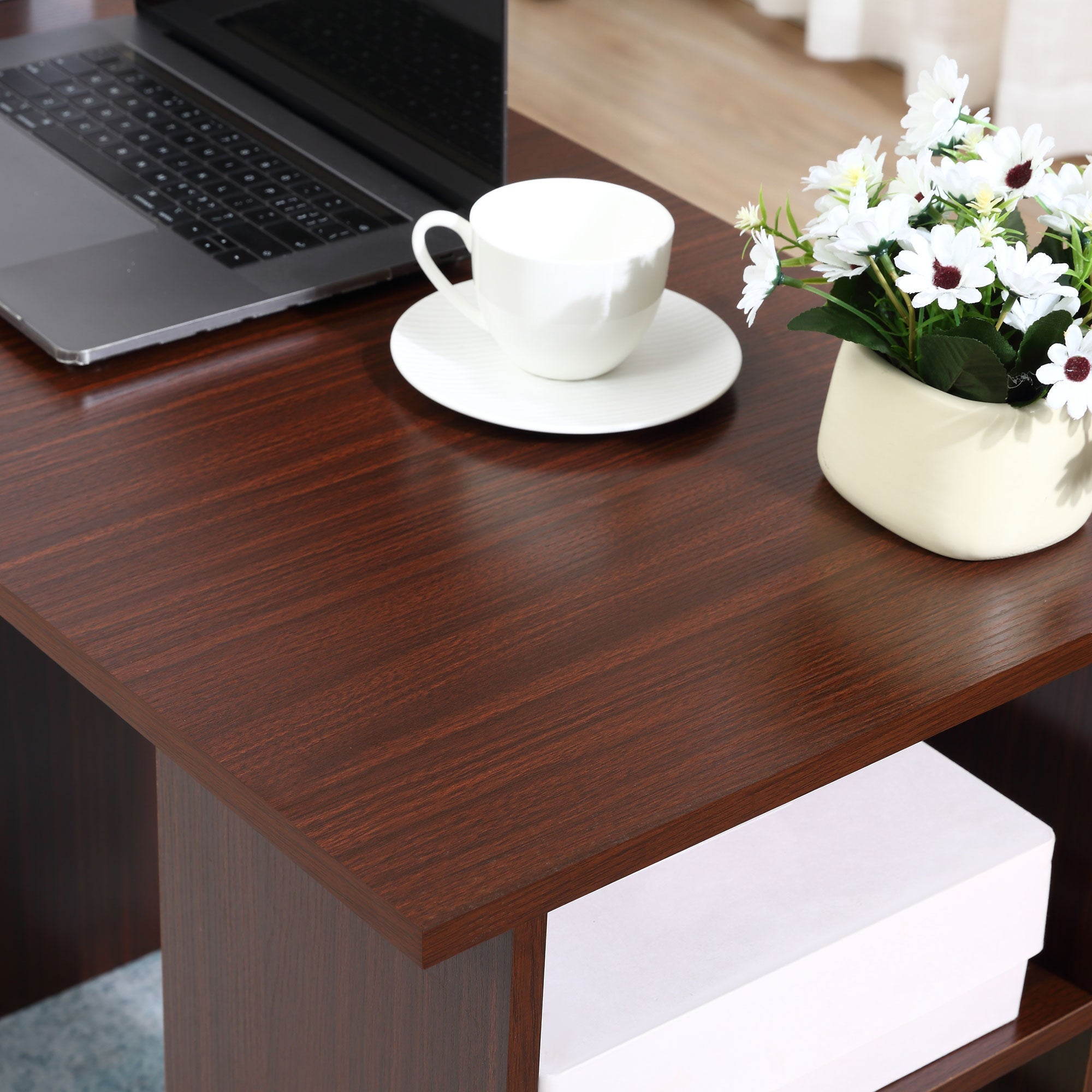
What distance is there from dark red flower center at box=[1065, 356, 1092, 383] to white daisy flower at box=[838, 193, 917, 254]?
91mm

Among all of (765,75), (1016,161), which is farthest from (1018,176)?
(765,75)

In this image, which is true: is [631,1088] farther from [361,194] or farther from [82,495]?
[361,194]

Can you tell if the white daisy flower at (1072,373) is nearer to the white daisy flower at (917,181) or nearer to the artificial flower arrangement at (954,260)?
the artificial flower arrangement at (954,260)

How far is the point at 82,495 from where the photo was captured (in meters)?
0.79

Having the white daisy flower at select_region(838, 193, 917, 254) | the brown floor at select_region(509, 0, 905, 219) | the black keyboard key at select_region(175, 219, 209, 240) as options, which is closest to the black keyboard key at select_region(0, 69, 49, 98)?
the black keyboard key at select_region(175, 219, 209, 240)

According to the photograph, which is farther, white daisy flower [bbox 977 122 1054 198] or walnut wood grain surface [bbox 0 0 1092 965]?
white daisy flower [bbox 977 122 1054 198]

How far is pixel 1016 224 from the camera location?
2.56 feet

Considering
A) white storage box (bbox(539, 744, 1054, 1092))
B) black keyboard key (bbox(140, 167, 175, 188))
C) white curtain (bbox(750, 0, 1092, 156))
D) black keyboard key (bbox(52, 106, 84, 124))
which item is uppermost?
black keyboard key (bbox(52, 106, 84, 124))

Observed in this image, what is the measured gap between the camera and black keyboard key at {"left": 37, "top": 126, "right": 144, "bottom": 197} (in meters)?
1.07

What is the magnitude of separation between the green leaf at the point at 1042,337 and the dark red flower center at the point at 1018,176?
76 millimetres

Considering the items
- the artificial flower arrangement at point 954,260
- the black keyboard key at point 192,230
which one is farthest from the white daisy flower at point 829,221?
the black keyboard key at point 192,230

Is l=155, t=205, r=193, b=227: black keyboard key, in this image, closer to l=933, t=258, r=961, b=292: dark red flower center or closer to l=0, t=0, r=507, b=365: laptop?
l=0, t=0, r=507, b=365: laptop

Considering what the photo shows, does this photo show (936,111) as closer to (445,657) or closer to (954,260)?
Result: (954,260)

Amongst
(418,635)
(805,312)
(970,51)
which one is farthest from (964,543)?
(970,51)
